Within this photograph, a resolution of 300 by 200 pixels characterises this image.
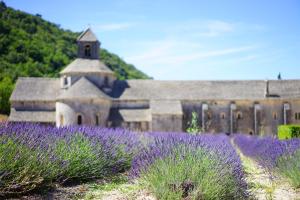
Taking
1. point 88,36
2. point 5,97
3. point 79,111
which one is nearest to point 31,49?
point 5,97

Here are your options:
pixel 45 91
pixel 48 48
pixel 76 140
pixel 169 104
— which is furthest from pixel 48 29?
pixel 76 140

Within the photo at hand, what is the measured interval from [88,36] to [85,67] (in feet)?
13.6

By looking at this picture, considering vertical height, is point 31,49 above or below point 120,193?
above

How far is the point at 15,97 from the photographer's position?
37844mm

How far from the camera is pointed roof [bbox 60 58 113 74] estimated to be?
37.0 m

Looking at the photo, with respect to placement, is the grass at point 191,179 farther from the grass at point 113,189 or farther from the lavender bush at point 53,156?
the lavender bush at point 53,156

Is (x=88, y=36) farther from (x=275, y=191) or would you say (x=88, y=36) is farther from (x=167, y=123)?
(x=275, y=191)

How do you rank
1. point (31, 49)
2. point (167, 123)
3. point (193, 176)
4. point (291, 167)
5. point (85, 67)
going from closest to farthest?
point (193, 176)
point (291, 167)
point (167, 123)
point (85, 67)
point (31, 49)

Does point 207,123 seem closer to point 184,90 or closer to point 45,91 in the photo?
point 184,90

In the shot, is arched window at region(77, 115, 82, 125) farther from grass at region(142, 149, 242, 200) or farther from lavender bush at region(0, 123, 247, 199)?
grass at region(142, 149, 242, 200)

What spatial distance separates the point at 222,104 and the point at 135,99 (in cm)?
824

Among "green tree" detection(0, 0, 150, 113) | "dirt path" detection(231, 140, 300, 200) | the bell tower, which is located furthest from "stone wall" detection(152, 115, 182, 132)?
"dirt path" detection(231, 140, 300, 200)

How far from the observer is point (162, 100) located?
1449 inches

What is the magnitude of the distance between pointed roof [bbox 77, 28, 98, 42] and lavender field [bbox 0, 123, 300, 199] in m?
31.5
